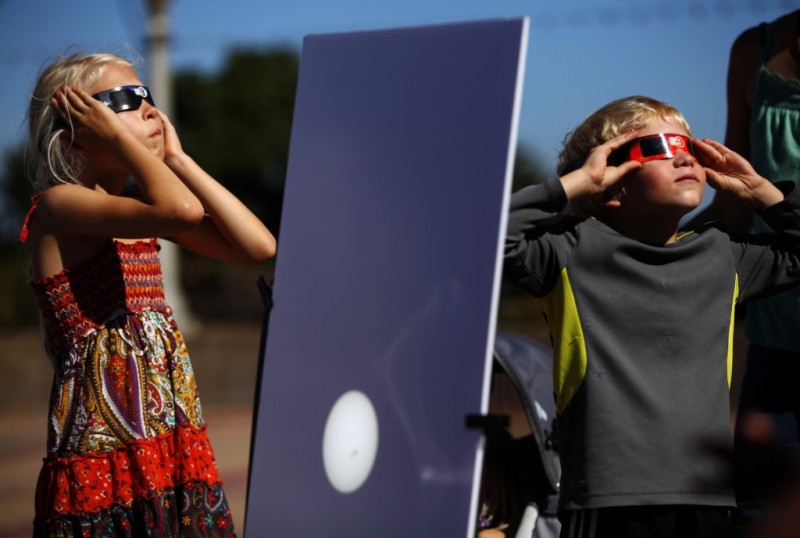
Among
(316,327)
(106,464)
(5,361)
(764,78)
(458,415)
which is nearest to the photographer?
(458,415)

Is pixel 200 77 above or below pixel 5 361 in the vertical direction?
above

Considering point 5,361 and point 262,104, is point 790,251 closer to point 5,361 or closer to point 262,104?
point 5,361

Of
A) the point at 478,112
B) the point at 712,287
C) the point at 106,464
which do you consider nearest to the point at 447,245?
the point at 478,112

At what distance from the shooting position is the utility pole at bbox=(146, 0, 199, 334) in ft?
43.9

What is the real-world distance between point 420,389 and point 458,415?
11 cm

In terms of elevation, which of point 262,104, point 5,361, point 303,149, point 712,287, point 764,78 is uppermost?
point 262,104

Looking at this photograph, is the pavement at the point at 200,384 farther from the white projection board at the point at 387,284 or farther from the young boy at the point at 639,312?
the white projection board at the point at 387,284


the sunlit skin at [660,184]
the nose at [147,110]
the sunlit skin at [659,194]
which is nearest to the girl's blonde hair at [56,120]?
the nose at [147,110]

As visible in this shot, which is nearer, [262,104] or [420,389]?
[420,389]

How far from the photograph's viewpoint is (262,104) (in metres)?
42.8

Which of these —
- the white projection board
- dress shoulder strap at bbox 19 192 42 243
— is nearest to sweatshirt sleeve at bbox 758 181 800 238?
the white projection board

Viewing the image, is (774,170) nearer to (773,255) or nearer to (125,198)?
(773,255)

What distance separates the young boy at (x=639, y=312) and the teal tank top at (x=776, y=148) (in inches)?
11.5

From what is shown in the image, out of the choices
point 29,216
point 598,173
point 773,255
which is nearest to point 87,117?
point 29,216
